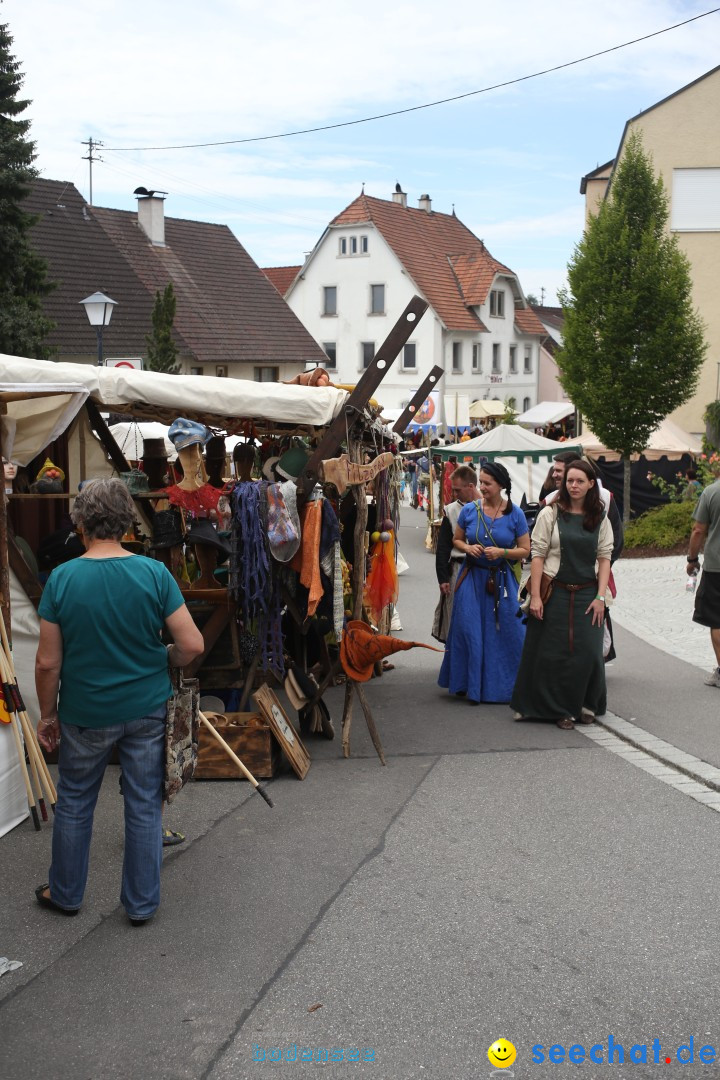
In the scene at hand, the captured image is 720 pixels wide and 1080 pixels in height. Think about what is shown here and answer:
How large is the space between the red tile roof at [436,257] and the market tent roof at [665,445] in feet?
79.8

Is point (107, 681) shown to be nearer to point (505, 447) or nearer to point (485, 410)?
point (505, 447)

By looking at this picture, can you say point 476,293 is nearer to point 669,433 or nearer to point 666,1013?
point 669,433

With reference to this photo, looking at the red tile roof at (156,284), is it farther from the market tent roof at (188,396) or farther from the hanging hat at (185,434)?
the market tent roof at (188,396)

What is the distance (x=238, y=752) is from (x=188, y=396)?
2155mm

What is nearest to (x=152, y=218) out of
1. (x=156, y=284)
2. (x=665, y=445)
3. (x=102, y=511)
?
(x=156, y=284)

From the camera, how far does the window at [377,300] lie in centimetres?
5231

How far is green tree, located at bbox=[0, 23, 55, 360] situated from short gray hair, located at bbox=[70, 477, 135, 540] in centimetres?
1586

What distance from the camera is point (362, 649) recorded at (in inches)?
281

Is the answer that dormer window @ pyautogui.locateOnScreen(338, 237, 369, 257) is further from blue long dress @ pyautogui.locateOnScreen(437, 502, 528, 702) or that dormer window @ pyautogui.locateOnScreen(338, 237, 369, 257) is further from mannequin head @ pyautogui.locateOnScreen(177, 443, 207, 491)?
mannequin head @ pyautogui.locateOnScreen(177, 443, 207, 491)

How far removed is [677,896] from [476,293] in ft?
169

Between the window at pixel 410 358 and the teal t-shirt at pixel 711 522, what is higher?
the window at pixel 410 358

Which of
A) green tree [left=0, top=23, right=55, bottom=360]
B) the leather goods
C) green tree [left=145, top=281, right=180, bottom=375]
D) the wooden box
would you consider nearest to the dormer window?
green tree [left=145, top=281, right=180, bottom=375]

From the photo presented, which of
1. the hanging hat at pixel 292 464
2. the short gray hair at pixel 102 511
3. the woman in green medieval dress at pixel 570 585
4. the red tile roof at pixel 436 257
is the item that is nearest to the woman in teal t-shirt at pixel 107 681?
the short gray hair at pixel 102 511

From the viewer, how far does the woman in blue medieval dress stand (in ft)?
28.5
